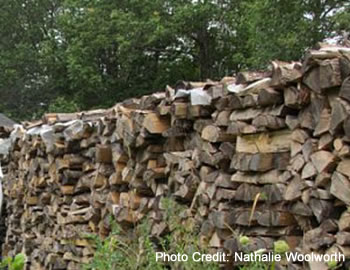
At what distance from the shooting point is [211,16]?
16.2 m

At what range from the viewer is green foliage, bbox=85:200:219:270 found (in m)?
2.79

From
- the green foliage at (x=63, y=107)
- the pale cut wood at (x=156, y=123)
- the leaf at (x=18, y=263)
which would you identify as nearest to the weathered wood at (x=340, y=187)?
the leaf at (x=18, y=263)

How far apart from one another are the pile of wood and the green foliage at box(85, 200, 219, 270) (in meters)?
0.07

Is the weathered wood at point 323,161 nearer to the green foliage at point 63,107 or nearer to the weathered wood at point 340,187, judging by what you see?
the weathered wood at point 340,187

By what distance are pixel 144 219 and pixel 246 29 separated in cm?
1335

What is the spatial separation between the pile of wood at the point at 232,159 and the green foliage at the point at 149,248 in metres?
0.07

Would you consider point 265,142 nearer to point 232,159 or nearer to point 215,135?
point 232,159

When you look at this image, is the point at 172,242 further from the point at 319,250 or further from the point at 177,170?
the point at 319,250

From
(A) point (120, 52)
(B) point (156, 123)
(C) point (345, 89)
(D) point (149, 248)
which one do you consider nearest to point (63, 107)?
(A) point (120, 52)

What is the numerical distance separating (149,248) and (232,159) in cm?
61

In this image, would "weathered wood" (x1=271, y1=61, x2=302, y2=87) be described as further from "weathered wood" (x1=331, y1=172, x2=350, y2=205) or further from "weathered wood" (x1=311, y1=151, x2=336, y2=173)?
"weathered wood" (x1=331, y1=172, x2=350, y2=205)

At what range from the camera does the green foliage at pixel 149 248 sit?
110 inches

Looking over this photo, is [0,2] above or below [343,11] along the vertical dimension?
above

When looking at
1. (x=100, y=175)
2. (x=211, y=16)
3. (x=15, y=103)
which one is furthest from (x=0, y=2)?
(x=100, y=175)
